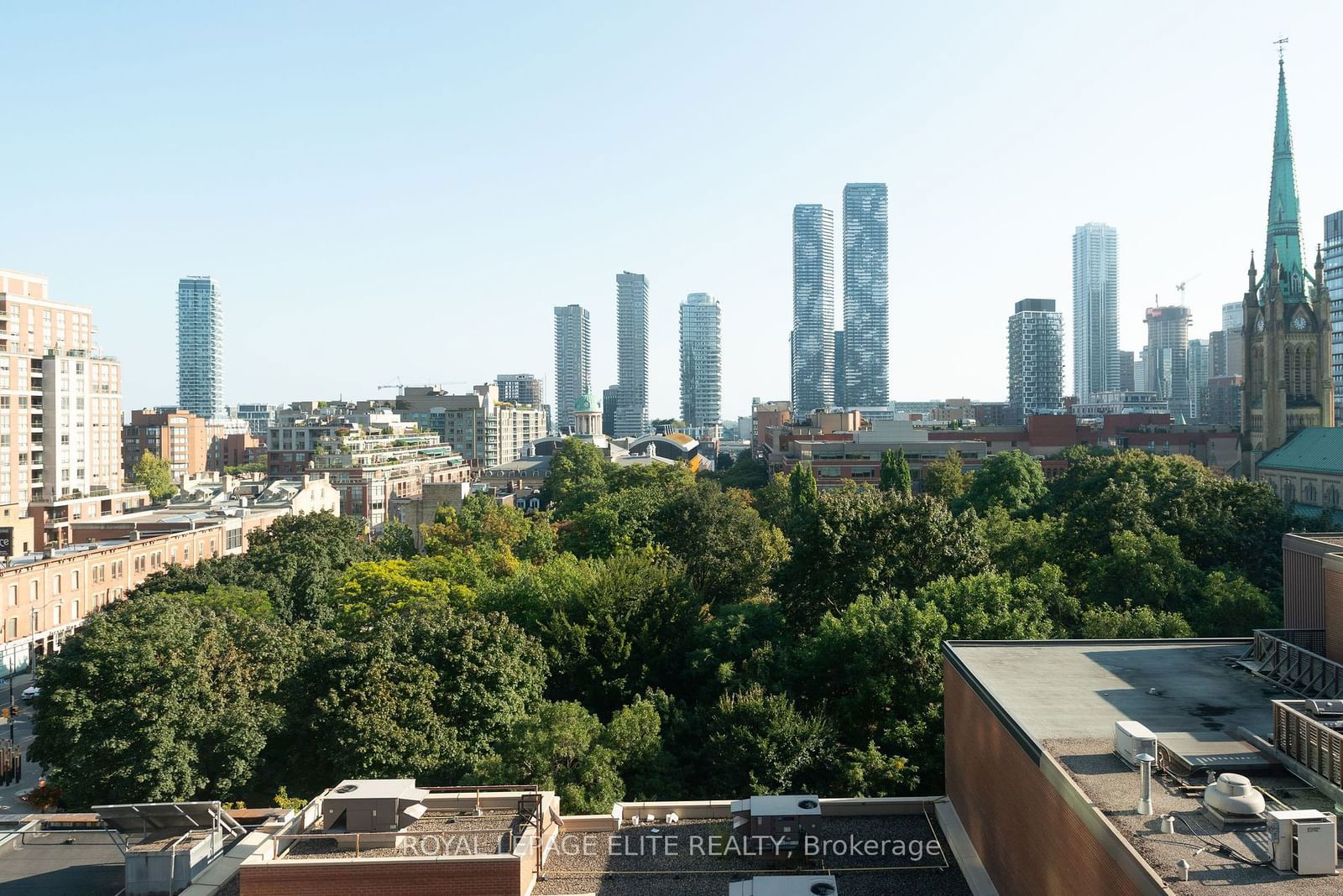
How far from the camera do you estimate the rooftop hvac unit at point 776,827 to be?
20.4 meters

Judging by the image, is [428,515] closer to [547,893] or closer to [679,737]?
[679,737]

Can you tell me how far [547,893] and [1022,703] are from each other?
32.0 feet

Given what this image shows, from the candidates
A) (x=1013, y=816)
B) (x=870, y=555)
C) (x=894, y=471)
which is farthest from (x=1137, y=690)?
(x=894, y=471)

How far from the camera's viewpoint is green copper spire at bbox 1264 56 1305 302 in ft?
314

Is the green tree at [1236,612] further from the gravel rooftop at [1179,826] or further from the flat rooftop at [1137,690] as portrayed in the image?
the gravel rooftop at [1179,826]

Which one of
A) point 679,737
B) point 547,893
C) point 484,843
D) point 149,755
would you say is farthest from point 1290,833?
point 149,755

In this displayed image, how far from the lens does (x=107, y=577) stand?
245 ft

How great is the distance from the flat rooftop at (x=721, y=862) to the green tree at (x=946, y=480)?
2836 inches

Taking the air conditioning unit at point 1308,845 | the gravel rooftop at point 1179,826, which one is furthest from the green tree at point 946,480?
the air conditioning unit at point 1308,845

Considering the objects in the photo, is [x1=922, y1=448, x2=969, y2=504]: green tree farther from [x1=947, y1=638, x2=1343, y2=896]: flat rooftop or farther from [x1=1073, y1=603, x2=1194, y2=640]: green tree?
[x1=947, y1=638, x2=1343, y2=896]: flat rooftop

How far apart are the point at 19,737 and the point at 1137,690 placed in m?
55.9

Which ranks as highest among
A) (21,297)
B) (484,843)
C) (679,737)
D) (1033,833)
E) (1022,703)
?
(21,297)

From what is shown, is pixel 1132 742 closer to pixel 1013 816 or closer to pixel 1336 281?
pixel 1013 816

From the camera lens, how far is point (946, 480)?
96000 millimetres
